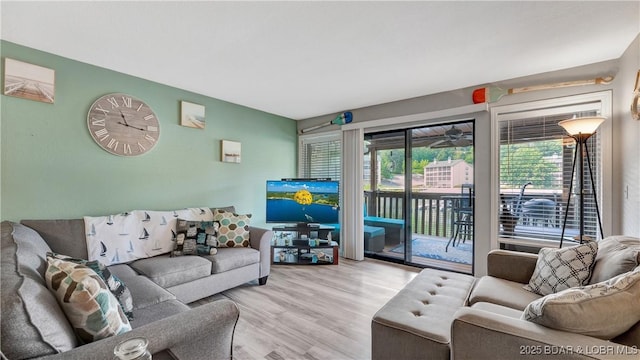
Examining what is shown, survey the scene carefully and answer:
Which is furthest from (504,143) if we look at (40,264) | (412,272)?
(40,264)

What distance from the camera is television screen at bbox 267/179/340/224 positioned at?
151 inches

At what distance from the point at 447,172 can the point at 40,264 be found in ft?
12.3

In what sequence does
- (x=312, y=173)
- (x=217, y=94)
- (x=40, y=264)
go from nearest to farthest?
(x=40, y=264)
(x=217, y=94)
(x=312, y=173)

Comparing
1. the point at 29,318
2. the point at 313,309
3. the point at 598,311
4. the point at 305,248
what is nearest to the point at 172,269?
the point at 313,309

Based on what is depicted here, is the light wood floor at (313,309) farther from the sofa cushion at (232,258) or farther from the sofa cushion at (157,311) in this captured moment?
the sofa cushion at (157,311)

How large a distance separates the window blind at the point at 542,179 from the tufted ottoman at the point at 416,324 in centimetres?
155

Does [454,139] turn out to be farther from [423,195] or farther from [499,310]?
[499,310]

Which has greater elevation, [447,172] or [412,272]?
[447,172]

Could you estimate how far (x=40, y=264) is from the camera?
1.33 m

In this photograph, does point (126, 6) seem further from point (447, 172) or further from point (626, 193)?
point (626, 193)

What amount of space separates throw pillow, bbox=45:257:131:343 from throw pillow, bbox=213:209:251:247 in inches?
72.5

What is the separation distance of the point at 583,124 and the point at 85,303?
133 inches

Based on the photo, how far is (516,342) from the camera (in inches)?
42.5

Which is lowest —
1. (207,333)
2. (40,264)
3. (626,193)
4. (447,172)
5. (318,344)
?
(318,344)
